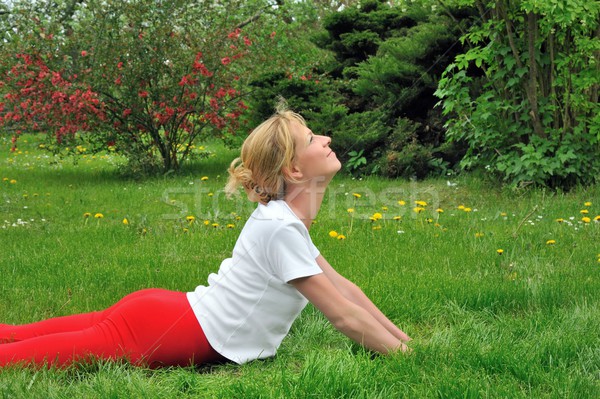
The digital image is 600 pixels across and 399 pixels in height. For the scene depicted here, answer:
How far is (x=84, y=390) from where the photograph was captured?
2.31 metres

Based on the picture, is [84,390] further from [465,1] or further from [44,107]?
[44,107]

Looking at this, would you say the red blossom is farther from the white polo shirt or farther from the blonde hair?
the white polo shirt

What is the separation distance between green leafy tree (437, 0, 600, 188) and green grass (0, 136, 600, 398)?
0.27 metres

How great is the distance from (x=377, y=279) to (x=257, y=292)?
1.14 m

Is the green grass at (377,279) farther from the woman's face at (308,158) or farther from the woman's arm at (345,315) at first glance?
the woman's face at (308,158)

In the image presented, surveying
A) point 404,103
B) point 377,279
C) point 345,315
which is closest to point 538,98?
point 404,103

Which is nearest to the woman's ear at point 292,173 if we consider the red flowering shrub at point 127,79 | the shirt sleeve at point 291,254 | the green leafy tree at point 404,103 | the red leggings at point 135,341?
the shirt sleeve at point 291,254

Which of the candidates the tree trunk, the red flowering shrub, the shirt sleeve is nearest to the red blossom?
the red flowering shrub

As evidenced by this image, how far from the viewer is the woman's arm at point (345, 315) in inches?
97.0

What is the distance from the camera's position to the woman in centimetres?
254

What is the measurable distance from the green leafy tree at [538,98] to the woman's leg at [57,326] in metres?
3.99

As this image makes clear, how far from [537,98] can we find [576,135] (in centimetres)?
46

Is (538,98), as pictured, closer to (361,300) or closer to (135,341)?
(361,300)

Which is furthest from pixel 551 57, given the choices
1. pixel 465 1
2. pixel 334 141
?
pixel 334 141
